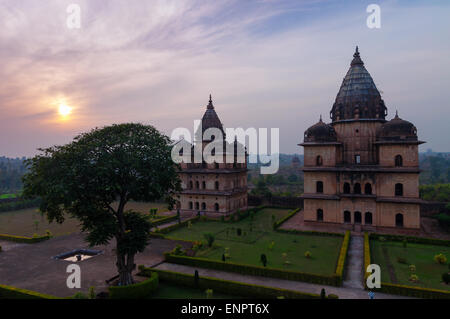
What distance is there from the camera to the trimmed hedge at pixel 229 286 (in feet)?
59.3

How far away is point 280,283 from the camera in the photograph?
2039 cm

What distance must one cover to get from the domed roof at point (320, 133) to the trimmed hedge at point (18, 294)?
2748cm

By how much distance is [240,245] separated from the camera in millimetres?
28906

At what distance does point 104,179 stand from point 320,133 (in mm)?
23815

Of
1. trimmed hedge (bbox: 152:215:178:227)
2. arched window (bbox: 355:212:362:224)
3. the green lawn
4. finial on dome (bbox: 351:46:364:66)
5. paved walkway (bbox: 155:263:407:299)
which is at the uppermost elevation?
finial on dome (bbox: 351:46:364:66)

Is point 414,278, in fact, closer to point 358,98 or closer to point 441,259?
point 441,259

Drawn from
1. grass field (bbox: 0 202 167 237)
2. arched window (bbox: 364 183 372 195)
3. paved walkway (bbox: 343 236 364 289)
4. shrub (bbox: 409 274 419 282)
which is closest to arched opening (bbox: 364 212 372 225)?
arched window (bbox: 364 183 372 195)

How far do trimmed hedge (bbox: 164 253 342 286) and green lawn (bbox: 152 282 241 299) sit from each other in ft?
9.70

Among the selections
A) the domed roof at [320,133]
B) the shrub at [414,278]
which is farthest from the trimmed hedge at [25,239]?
the shrub at [414,278]

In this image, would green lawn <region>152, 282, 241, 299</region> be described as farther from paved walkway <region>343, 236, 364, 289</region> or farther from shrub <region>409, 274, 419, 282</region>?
shrub <region>409, 274, 419, 282</region>

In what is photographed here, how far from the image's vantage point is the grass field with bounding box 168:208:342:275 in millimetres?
23977

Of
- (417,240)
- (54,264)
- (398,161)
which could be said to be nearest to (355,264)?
(417,240)

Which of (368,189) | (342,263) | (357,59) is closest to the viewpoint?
(342,263)

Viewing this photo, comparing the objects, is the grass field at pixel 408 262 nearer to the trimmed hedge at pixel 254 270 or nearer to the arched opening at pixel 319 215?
the trimmed hedge at pixel 254 270
